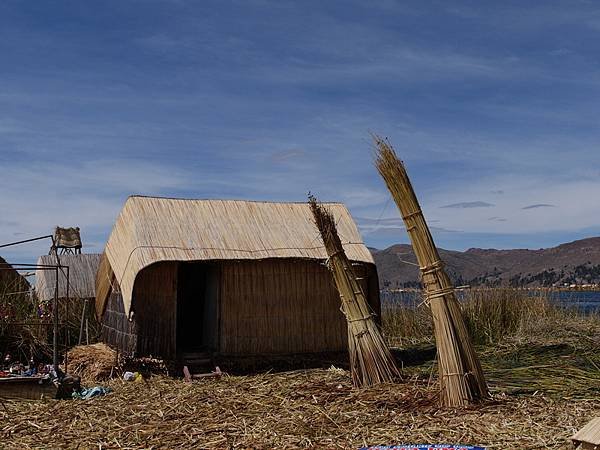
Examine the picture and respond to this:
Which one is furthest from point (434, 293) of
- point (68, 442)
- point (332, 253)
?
point (68, 442)

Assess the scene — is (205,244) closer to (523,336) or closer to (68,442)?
(68,442)

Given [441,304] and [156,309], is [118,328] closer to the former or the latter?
[156,309]

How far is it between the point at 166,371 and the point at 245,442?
3801 mm

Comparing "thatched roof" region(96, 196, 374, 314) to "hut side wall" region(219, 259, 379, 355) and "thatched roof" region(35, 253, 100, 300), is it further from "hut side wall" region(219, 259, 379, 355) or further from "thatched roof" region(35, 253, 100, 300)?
"thatched roof" region(35, 253, 100, 300)

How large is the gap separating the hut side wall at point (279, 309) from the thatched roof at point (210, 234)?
24 cm

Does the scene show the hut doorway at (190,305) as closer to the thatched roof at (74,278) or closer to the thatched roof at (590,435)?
the thatched roof at (74,278)

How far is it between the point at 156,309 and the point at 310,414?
3.51 m

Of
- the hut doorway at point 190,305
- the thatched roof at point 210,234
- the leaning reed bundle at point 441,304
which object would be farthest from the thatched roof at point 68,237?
the leaning reed bundle at point 441,304

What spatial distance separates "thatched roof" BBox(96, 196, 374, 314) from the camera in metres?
9.30

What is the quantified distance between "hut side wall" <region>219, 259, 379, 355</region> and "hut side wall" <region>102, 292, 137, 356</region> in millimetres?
1078

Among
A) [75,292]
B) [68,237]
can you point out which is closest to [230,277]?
[75,292]

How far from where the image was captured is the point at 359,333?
7.43 meters

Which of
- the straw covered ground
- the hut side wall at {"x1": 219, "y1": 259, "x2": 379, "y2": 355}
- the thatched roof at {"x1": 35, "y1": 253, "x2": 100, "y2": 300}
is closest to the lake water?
A: the hut side wall at {"x1": 219, "y1": 259, "x2": 379, "y2": 355}

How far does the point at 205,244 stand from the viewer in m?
9.55
